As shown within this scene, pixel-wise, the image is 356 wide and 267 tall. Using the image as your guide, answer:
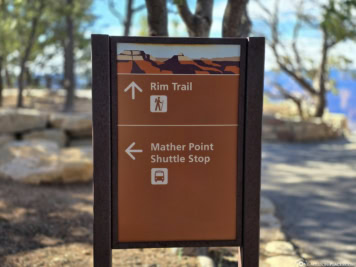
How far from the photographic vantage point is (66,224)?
16.5ft

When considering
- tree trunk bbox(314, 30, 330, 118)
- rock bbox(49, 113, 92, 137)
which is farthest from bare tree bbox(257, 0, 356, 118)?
rock bbox(49, 113, 92, 137)

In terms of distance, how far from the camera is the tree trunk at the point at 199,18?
4555 mm

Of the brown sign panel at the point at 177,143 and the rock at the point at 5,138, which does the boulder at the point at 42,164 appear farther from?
the brown sign panel at the point at 177,143

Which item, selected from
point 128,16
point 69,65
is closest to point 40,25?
point 69,65

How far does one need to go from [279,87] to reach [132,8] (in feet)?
25.4

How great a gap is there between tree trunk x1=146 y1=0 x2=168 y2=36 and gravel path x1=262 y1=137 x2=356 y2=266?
2.67m

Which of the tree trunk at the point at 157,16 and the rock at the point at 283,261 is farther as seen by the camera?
the tree trunk at the point at 157,16

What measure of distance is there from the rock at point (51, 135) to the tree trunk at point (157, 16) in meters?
5.60

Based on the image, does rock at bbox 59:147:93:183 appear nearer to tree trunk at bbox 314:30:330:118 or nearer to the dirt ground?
the dirt ground

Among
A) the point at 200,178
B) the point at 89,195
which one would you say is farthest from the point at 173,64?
the point at 89,195

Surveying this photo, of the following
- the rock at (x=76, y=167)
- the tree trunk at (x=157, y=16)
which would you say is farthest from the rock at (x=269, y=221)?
the rock at (x=76, y=167)

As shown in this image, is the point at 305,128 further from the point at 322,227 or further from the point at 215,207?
the point at 215,207

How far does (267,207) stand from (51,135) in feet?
17.6

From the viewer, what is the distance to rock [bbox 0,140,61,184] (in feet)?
22.4
